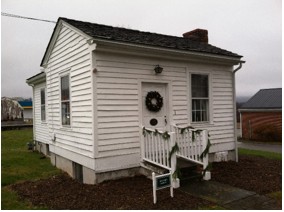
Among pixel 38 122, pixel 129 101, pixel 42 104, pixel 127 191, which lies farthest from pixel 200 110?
pixel 38 122

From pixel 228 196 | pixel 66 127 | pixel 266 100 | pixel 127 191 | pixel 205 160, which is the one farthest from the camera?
pixel 266 100

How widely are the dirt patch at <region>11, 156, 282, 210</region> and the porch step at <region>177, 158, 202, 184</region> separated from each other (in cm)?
52

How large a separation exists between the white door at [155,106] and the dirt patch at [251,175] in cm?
218

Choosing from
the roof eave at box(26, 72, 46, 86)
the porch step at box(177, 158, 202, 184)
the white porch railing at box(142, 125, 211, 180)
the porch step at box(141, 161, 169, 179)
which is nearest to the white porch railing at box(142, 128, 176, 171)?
the white porch railing at box(142, 125, 211, 180)

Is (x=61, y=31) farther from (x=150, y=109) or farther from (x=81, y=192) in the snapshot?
(x=81, y=192)

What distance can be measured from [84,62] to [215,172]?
16.4ft

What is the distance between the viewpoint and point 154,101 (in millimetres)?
7992

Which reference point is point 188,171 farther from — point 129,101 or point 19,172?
point 19,172

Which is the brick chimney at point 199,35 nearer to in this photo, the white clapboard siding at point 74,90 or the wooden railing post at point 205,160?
the white clapboard siding at point 74,90

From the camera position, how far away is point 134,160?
7.58 metres

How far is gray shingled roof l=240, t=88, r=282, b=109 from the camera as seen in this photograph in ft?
75.4

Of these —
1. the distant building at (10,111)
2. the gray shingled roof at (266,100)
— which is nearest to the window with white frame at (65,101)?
the gray shingled roof at (266,100)

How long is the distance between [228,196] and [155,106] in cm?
320

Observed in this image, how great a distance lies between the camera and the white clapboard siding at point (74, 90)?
734 cm
